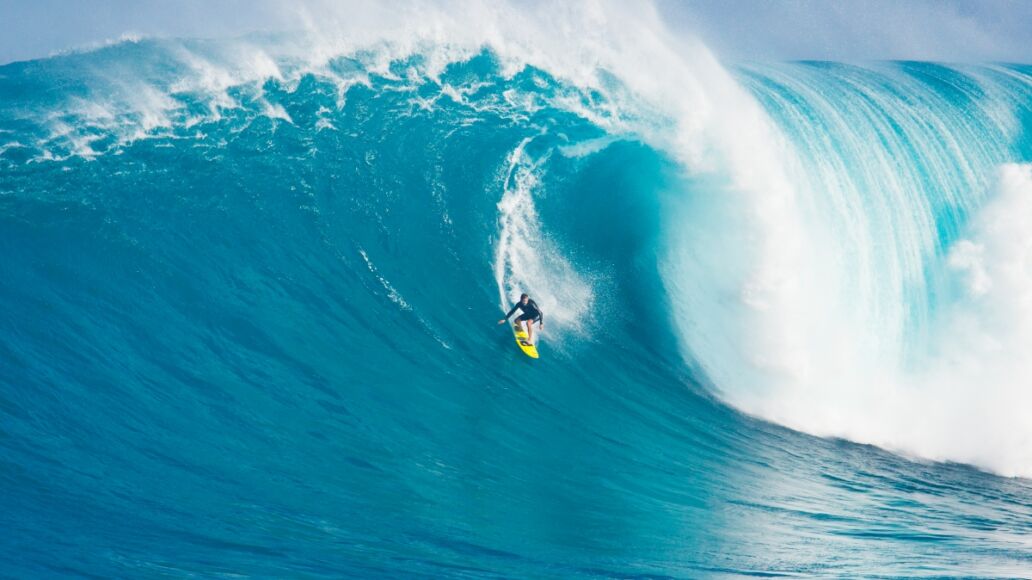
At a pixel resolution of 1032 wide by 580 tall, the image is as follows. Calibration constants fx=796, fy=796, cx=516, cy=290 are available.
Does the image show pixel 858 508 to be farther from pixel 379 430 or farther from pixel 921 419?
pixel 379 430

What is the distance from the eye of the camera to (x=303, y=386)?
823 centimetres

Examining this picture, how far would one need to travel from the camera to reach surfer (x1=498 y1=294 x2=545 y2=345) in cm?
991

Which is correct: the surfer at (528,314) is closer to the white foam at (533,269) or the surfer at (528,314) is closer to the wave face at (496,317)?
the wave face at (496,317)

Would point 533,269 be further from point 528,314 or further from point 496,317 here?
point 528,314

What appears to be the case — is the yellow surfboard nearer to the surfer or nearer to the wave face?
the surfer

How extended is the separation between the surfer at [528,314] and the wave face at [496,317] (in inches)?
14.7

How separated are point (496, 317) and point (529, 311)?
0.65m

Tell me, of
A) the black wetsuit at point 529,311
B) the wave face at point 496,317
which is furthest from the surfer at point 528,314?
the wave face at point 496,317

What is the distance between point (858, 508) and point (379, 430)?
4.97m

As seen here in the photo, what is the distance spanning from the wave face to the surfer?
0.37 metres

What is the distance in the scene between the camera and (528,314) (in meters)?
9.99

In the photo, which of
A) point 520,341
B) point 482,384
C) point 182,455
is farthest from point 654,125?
point 182,455

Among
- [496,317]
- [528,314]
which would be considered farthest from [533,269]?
[528,314]

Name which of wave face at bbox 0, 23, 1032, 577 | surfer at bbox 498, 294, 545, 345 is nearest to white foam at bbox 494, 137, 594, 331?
wave face at bbox 0, 23, 1032, 577
